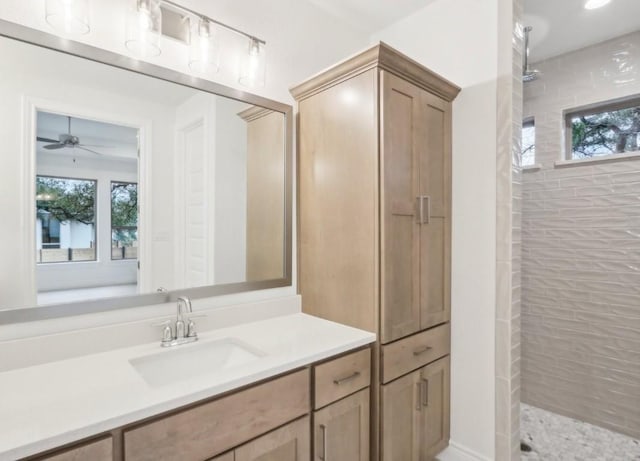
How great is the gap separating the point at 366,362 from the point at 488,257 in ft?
2.78

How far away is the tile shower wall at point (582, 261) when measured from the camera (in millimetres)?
2205

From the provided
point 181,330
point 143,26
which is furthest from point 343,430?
point 143,26

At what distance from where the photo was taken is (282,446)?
120 centimetres

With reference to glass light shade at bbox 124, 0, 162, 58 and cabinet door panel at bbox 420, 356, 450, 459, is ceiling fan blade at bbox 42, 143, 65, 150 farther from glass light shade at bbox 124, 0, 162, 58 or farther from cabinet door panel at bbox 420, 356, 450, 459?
cabinet door panel at bbox 420, 356, 450, 459

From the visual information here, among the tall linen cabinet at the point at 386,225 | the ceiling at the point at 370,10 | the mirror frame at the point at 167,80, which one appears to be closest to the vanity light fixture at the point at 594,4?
the ceiling at the point at 370,10

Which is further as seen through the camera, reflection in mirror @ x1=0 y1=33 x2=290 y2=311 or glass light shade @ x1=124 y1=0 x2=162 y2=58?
glass light shade @ x1=124 y1=0 x2=162 y2=58

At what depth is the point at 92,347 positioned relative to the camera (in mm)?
1300

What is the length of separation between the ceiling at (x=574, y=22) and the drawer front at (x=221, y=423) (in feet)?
8.17

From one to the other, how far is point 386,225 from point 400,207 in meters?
0.13

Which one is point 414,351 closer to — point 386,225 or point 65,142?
point 386,225

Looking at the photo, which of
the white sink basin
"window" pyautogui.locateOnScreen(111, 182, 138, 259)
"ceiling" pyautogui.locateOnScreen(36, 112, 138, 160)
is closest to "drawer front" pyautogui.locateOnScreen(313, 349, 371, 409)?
the white sink basin

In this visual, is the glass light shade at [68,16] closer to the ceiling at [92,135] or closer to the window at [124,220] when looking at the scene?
the ceiling at [92,135]

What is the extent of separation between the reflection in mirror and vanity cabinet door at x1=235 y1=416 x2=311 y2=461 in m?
0.74

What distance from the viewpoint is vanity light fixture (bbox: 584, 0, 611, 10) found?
1997 mm
